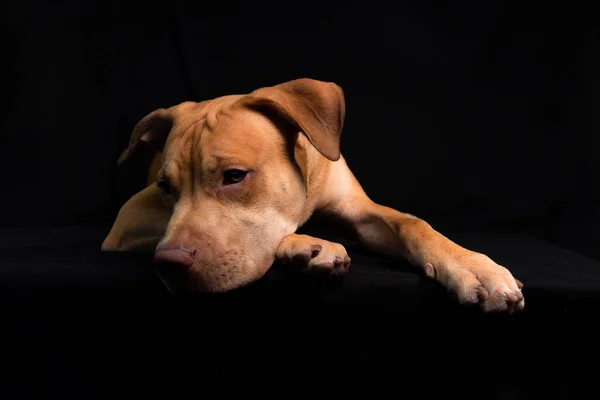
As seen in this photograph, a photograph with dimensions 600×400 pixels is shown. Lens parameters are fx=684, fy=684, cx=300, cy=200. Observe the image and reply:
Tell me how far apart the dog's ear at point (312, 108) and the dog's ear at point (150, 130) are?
0.47 meters

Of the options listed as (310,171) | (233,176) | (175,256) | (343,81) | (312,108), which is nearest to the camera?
(175,256)

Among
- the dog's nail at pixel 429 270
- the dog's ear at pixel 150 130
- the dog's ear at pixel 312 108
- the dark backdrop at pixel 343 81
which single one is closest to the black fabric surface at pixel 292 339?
the dog's nail at pixel 429 270

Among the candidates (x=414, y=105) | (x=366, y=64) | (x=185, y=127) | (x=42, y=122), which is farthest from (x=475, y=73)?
(x=42, y=122)

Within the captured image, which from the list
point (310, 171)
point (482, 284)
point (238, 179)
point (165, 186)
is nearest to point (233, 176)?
point (238, 179)

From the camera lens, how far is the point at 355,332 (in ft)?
7.98

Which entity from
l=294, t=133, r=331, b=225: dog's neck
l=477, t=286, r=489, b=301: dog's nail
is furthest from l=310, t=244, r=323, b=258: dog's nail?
l=477, t=286, r=489, b=301: dog's nail

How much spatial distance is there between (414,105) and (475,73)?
0.41 m

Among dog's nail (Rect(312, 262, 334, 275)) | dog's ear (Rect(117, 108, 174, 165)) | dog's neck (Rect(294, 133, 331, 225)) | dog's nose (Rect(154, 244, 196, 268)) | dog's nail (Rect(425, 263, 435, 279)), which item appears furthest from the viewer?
dog's ear (Rect(117, 108, 174, 165))

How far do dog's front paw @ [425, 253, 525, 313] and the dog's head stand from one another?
1.96ft

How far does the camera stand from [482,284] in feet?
7.43

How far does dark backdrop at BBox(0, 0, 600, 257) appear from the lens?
4035mm

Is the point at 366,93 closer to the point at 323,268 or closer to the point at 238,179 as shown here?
the point at 238,179

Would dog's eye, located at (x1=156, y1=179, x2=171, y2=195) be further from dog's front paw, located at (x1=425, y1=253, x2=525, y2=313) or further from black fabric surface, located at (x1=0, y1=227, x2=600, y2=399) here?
Answer: dog's front paw, located at (x1=425, y1=253, x2=525, y2=313)

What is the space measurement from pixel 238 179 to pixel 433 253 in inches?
30.6
